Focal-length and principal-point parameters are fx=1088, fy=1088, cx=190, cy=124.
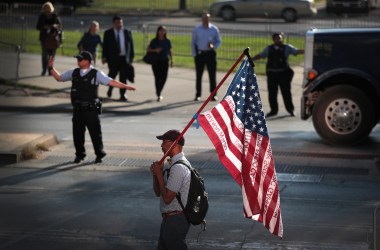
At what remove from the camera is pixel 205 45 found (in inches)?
907

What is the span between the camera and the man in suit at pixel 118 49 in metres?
23.0

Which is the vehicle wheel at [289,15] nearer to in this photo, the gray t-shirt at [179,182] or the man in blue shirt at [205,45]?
the man in blue shirt at [205,45]

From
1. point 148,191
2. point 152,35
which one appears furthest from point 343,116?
point 152,35

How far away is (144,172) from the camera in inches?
612

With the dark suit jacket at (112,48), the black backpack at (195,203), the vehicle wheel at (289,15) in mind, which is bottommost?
the vehicle wheel at (289,15)

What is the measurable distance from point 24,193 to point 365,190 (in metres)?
4.44

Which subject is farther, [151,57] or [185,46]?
[185,46]

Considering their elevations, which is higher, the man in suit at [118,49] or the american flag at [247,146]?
the american flag at [247,146]

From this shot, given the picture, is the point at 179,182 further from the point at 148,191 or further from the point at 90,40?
the point at 90,40

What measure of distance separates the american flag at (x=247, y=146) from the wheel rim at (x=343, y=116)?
806 cm

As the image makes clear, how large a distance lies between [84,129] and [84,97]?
563 mm

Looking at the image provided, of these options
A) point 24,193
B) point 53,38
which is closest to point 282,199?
point 24,193

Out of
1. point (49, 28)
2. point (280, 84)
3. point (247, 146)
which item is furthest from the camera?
point (49, 28)

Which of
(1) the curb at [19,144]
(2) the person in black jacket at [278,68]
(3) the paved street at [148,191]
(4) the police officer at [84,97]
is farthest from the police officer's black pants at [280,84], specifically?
(4) the police officer at [84,97]
